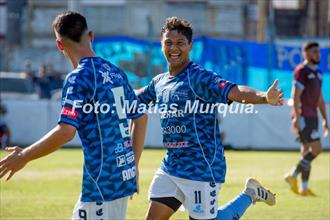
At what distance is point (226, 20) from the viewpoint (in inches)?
1858

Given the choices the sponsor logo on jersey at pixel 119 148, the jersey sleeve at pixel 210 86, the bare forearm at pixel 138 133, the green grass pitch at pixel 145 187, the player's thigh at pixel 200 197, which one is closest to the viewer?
the sponsor logo on jersey at pixel 119 148

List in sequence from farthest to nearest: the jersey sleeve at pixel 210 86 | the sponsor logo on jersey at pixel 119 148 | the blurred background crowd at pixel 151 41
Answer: the blurred background crowd at pixel 151 41 → the jersey sleeve at pixel 210 86 → the sponsor logo on jersey at pixel 119 148

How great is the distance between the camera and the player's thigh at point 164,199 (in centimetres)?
782

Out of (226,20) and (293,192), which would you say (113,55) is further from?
(226,20)

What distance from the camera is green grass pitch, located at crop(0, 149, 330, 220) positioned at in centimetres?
1190

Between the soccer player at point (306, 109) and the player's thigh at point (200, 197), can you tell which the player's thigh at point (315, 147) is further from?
the player's thigh at point (200, 197)

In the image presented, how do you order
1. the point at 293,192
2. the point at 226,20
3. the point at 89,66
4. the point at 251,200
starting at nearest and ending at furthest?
the point at 89,66, the point at 251,200, the point at 293,192, the point at 226,20

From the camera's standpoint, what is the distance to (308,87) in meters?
14.7

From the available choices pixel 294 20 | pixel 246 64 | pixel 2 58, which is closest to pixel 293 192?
pixel 246 64

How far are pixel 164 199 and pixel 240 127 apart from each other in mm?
17255

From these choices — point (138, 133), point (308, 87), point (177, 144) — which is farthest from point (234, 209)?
point (308, 87)

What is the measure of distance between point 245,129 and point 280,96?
18032mm

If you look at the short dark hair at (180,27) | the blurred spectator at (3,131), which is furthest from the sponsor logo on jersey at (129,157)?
the blurred spectator at (3,131)

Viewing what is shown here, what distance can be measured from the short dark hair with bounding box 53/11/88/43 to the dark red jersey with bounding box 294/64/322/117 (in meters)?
8.70
